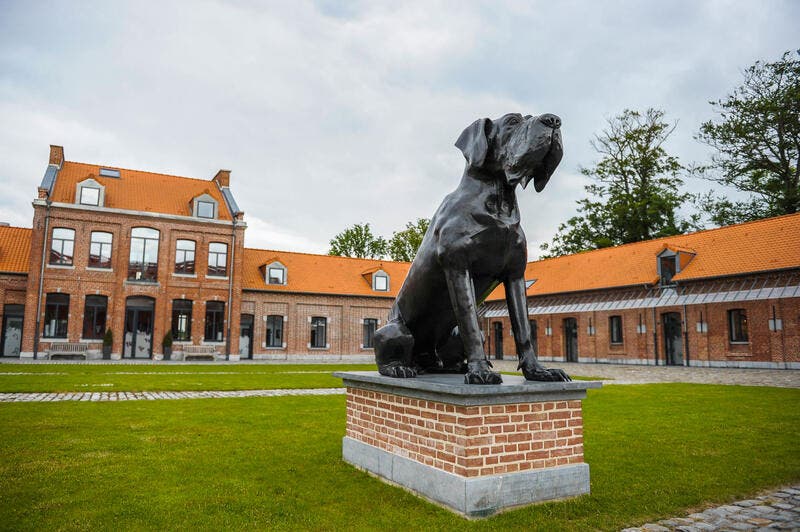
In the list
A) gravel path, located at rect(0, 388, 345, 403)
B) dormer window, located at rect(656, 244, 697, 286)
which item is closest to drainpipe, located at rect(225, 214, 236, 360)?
gravel path, located at rect(0, 388, 345, 403)

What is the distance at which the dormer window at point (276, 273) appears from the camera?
33.1m

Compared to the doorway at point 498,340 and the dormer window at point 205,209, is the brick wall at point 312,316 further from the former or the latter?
the doorway at point 498,340

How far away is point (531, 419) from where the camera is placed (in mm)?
3932

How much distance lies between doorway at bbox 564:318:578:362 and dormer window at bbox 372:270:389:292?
11.5 metres

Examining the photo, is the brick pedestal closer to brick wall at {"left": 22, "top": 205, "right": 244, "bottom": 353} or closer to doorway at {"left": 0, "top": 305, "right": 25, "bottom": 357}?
brick wall at {"left": 22, "top": 205, "right": 244, "bottom": 353}

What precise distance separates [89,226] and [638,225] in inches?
1317

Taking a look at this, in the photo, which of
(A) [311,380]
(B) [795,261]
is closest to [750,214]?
(B) [795,261]

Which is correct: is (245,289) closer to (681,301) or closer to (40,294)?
(40,294)

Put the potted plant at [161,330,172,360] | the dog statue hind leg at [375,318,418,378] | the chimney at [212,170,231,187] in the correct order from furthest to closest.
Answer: the chimney at [212,170,231,187] < the potted plant at [161,330,172,360] < the dog statue hind leg at [375,318,418,378]

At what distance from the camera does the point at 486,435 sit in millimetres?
3729

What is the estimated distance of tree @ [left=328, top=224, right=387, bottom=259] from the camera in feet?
163

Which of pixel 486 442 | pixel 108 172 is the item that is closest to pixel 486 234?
pixel 486 442

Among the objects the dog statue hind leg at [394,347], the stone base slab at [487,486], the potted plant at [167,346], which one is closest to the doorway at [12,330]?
the potted plant at [167,346]

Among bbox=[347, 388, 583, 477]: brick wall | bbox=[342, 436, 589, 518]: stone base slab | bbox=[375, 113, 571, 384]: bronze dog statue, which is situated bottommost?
bbox=[342, 436, 589, 518]: stone base slab
